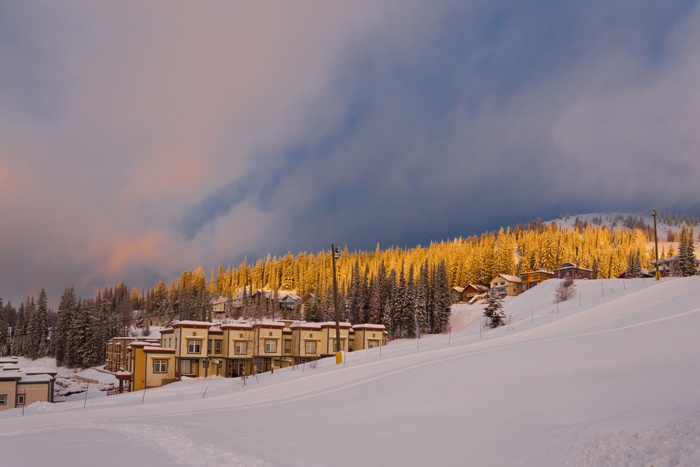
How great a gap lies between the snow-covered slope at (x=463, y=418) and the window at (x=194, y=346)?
128ft

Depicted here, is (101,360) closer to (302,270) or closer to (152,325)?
(152,325)

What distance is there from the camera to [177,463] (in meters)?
11.1

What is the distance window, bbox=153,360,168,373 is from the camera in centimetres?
5922

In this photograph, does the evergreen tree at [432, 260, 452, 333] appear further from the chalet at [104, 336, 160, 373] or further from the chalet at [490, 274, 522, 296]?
the chalet at [104, 336, 160, 373]

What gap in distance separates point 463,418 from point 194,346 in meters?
52.9

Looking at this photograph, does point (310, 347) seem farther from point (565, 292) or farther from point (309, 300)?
point (309, 300)

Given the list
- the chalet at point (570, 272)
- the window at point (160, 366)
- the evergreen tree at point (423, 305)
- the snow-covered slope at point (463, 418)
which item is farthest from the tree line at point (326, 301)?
the snow-covered slope at point (463, 418)

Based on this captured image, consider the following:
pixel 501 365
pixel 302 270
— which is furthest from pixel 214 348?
pixel 302 270

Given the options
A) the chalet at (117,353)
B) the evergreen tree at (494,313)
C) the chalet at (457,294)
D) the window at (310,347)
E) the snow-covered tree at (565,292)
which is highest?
the chalet at (457,294)

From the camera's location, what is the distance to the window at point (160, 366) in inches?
2331

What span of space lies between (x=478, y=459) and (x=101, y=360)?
107094mm

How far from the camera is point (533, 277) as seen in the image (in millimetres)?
123375

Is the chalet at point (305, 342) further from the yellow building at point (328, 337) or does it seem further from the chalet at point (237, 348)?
the chalet at point (237, 348)

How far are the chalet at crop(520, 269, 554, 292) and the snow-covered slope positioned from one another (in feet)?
336
